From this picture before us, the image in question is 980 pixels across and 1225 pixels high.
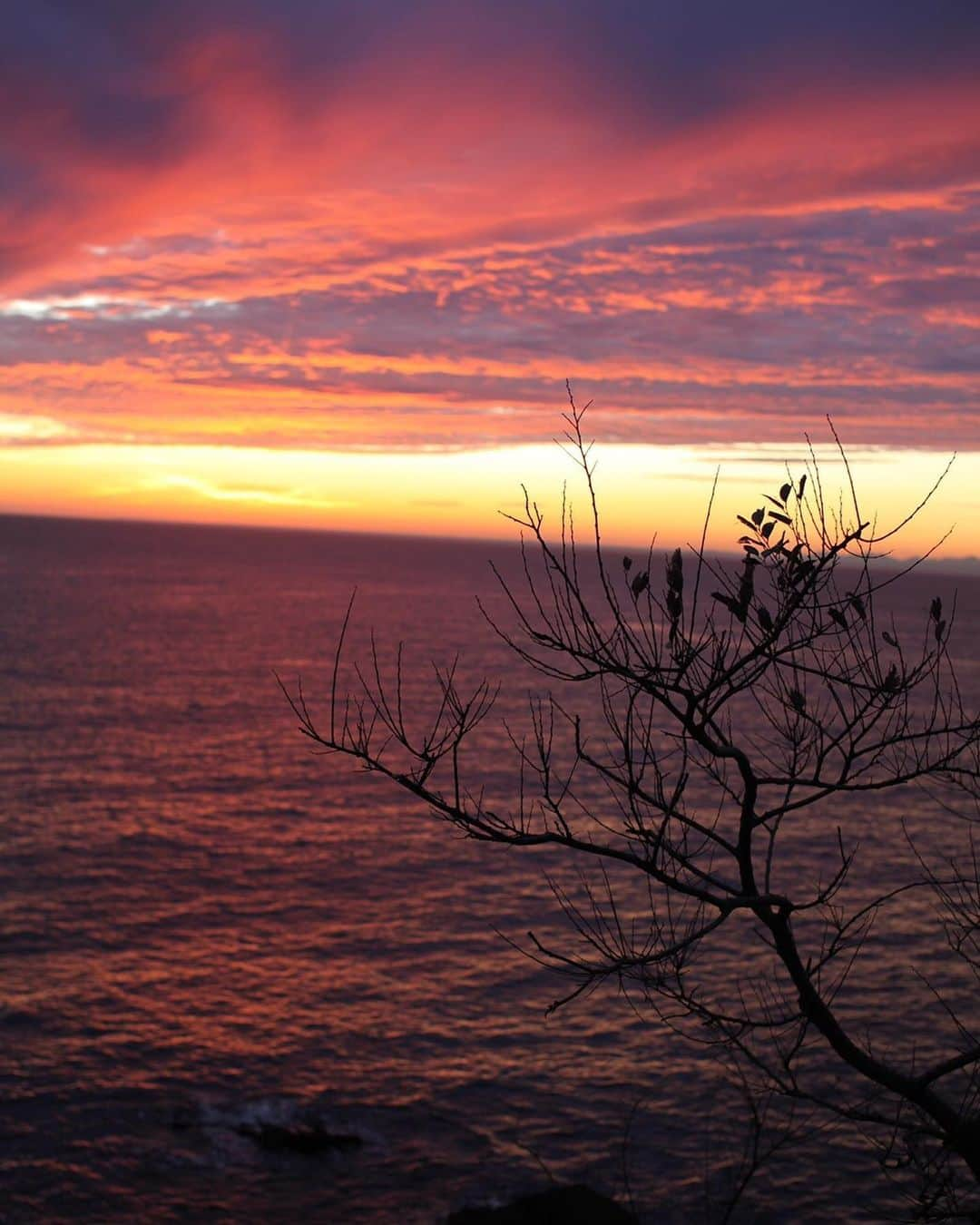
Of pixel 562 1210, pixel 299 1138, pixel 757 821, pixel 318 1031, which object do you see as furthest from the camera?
pixel 318 1031

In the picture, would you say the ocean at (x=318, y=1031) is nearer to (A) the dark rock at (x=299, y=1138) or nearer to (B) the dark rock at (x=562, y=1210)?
(A) the dark rock at (x=299, y=1138)

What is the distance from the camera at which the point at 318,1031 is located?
37656 mm

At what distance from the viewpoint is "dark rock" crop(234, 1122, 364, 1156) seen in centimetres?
3080

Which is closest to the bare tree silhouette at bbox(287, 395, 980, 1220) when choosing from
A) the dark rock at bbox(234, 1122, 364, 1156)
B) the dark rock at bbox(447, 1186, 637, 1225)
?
the dark rock at bbox(447, 1186, 637, 1225)

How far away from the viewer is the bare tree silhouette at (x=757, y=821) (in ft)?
26.1

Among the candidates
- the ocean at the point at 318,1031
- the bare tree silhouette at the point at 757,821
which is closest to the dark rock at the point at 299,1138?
→ the ocean at the point at 318,1031

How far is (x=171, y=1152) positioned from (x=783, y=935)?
27076mm

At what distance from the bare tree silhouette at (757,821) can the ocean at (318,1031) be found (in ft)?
6.63

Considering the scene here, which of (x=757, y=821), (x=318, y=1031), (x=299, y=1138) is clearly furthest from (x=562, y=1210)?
(x=757, y=821)

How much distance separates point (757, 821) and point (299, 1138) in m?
26.9

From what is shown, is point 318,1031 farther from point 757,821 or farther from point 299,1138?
point 757,821

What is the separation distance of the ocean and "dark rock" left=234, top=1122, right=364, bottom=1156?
175 mm

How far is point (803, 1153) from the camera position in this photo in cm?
3170

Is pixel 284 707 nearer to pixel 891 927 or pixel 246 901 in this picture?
pixel 246 901
